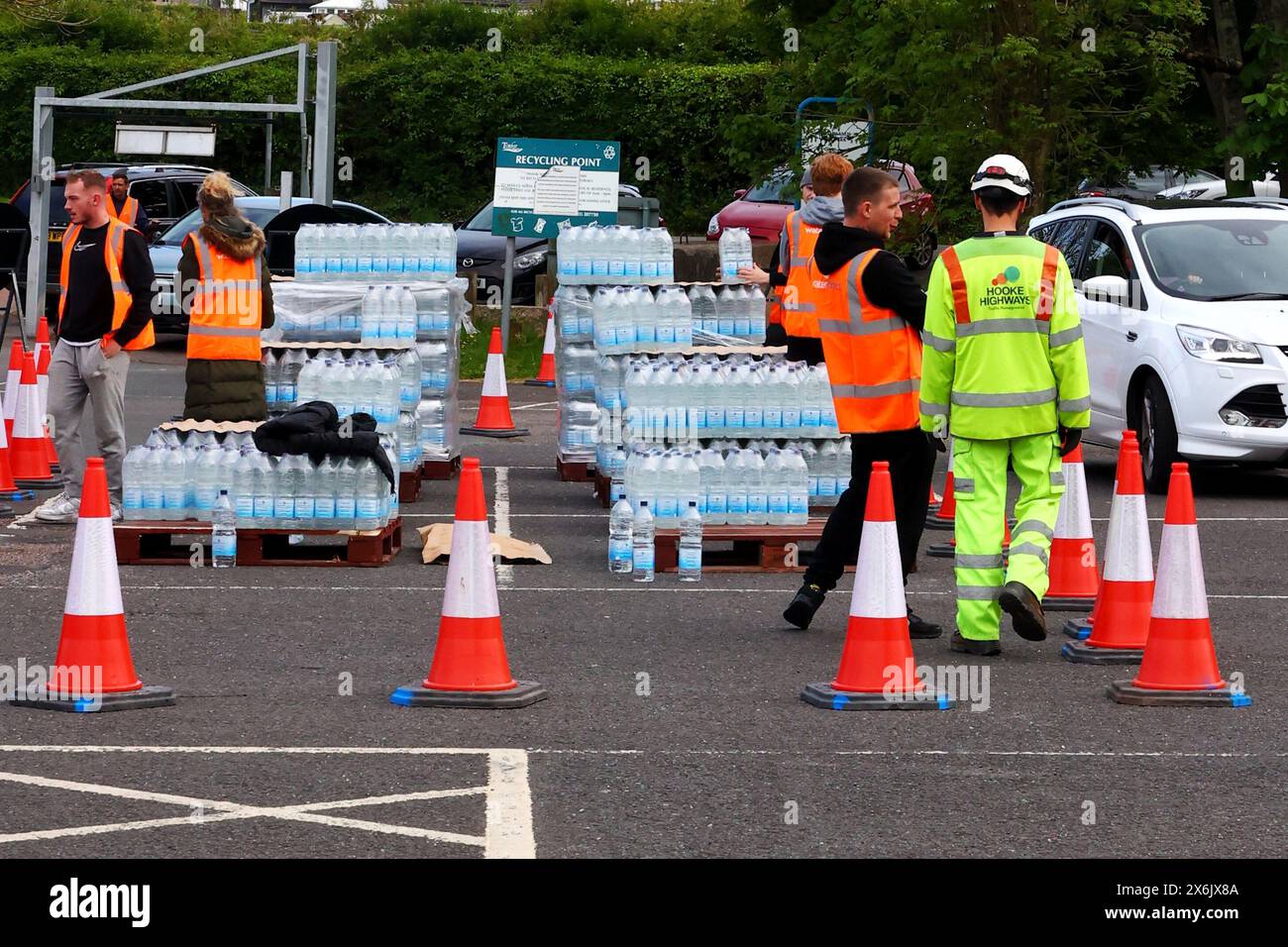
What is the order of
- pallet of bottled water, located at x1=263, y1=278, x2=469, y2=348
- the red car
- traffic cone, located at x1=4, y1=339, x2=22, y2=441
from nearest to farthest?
1. pallet of bottled water, located at x1=263, y1=278, x2=469, y2=348
2. traffic cone, located at x1=4, y1=339, x2=22, y2=441
3. the red car

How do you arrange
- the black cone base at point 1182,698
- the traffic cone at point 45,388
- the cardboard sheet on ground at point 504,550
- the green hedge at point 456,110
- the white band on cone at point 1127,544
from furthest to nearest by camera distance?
the green hedge at point 456,110 → the traffic cone at point 45,388 → the cardboard sheet on ground at point 504,550 → the white band on cone at point 1127,544 → the black cone base at point 1182,698

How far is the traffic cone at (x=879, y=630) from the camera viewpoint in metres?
8.92

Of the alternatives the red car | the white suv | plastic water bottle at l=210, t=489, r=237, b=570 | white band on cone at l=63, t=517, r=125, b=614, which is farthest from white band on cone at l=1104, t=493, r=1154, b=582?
the red car

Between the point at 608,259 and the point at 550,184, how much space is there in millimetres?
8970

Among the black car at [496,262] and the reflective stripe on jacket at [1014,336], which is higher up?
the black car at [496,262]

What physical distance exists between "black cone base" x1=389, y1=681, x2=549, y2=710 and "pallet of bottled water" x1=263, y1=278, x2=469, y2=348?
6.68m

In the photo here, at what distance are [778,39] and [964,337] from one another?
73.3ft

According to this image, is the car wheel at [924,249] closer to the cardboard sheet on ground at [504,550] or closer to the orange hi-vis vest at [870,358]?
the cardboard sheet on ground at [504,550]

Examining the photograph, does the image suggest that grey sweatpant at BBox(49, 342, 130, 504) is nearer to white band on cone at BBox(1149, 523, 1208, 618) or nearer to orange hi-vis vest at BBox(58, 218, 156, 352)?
orange hi-vis vest at BBox(58, 218, 156, 352)

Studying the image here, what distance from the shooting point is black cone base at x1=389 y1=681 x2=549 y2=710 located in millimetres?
8875

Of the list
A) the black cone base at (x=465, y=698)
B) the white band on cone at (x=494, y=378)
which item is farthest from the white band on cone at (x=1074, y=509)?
the white band on cone at (x=494, y=378)

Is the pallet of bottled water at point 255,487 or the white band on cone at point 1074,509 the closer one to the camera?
the white band on cone at point 1074,509

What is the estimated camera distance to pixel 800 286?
14.7m

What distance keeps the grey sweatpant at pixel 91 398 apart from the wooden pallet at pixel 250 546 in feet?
3.58
